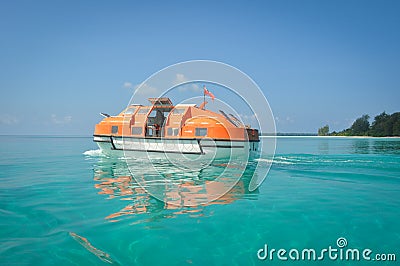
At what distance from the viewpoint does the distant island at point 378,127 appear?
85275mm

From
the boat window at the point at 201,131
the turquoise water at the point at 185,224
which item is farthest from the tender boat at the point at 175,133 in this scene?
the turquoise water at the point at 185,224

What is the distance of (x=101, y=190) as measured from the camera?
27.6 feet

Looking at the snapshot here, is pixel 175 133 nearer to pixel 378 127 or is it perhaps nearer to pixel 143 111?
pixel 143 111

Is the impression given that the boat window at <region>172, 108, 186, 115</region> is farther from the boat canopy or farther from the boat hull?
the boat hull

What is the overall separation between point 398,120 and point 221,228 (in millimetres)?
98010

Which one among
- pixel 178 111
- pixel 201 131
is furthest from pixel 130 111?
pixel 201 131

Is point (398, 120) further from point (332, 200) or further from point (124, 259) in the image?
point (124, 259)

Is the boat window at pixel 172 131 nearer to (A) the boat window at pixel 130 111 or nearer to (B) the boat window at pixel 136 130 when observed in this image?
(B) the boat window at pixel 136 130

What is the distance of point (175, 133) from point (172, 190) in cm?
948

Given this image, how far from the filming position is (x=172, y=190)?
8.39 m

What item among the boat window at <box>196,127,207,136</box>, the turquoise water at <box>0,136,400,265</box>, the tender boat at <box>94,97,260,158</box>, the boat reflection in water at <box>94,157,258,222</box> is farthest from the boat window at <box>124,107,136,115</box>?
the turquoise water at <box>0,136,400,265</box>

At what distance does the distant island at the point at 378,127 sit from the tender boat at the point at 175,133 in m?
82.9

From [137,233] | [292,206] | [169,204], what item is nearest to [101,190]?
[169,204]

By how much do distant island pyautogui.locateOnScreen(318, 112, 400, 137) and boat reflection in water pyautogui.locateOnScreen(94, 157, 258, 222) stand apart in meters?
90.3
